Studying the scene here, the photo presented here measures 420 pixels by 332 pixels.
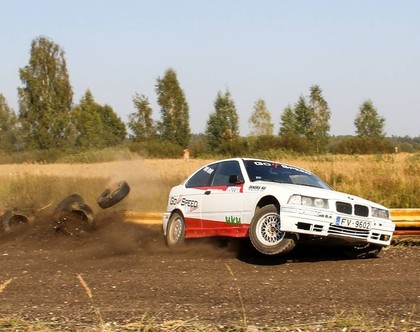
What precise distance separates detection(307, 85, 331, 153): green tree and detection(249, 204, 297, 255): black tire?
53.7 meters

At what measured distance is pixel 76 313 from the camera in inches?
257

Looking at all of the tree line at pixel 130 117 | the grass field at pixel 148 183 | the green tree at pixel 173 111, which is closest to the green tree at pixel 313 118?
the tree line at pixel 130 117

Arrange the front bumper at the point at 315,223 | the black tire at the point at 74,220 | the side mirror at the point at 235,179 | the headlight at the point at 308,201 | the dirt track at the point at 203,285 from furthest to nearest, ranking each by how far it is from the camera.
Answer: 1. the black tire at the point at 74,220
2. the side mirror at the point at 235,179
3. the headlight at the point at 308,201
4. the front bumper at the point at 315,223
5. the dirt track at the point at 203,285

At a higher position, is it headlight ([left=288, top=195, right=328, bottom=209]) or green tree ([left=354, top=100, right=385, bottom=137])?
green tree ([left=354, top=100, right=385, bottom=137])

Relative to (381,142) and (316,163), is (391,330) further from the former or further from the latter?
(381,142)

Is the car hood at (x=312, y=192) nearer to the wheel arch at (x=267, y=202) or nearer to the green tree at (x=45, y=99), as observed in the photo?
the wheel arch at (x=267, y=202)

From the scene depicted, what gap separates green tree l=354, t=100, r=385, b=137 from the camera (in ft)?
245

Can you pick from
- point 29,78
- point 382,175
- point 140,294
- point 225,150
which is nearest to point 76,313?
point 140,294

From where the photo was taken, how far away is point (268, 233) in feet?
Answer: 31.9

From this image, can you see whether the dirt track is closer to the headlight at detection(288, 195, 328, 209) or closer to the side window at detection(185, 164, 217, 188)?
the headlight at detection(288, 195, 328, 209)

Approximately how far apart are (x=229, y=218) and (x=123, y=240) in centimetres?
283

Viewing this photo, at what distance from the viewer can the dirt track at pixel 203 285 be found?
21.0ft

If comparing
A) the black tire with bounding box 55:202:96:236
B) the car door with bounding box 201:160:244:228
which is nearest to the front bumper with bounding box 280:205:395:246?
the car door with bounding box 201:160:244:228

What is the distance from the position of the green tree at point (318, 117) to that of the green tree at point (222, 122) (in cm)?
765
